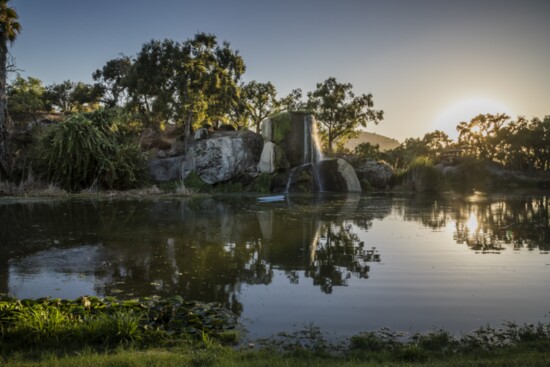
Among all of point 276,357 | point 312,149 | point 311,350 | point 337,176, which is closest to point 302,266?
point 311,350

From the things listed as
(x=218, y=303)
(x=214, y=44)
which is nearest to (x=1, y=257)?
(x=218, y=303)

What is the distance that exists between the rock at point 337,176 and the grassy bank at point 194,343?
25.0 metres

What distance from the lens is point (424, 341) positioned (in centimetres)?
418

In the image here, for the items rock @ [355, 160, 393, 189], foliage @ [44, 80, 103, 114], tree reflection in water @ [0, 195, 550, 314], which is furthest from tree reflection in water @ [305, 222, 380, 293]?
foliage @ [44, 80, 103, 114]

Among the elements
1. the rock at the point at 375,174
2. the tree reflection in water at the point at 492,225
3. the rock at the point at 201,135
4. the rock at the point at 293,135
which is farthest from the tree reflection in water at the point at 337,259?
the rock at the point at 375,174

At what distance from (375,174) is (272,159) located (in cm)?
858

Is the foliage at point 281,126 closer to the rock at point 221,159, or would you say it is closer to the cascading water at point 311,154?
the cascading water at point 311,154

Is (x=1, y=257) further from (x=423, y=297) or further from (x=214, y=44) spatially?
(x=214, y=44)

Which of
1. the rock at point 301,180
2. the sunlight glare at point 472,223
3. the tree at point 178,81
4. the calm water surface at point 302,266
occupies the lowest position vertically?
the calm water surface at point 302,266

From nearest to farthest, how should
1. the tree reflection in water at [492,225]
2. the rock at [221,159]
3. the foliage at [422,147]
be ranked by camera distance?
the tree reflection in water at [492,225] < the rock at [221,159] < the foliage at [422,147]

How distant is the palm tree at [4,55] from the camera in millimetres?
22438

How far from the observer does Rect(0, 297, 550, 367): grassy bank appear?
3.60 metres

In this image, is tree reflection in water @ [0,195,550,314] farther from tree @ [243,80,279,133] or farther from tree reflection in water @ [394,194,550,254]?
tree @ [243,80,279,133]

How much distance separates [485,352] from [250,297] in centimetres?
296
